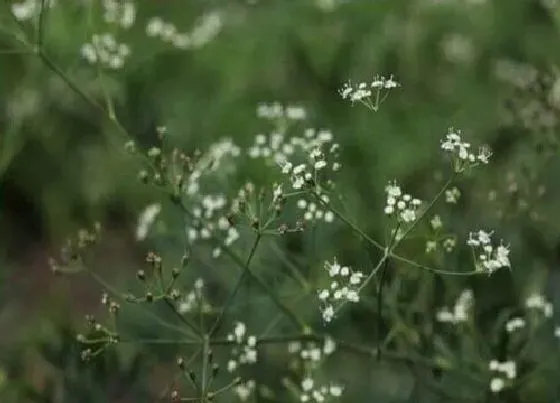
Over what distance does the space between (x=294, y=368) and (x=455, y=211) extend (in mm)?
188

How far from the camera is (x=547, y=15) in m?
1.34

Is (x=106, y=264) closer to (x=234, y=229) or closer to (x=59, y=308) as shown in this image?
(x=59, y=308)

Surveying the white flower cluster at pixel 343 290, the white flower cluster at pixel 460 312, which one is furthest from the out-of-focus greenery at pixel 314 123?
the white flower cluster at pixel 343 290

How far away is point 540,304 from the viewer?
0.80 meters

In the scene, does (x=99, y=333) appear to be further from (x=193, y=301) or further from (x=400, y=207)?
(x=400, y=207)

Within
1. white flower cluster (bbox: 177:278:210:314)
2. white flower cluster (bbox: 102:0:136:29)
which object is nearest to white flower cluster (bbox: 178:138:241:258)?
white flower cluster (bbox: 177:278:210:314)

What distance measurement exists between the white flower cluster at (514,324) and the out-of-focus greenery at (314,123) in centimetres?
3

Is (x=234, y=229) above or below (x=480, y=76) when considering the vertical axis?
below

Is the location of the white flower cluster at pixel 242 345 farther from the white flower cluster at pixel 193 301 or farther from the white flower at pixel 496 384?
the white flower at pixel 496 384

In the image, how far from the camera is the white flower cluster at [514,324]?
763mm

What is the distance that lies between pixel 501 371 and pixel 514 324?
0.05m

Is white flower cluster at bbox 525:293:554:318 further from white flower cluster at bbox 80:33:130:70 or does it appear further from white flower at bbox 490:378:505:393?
white flower cluster at bbox 80:33:130:70

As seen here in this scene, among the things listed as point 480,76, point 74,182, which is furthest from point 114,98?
point 480,76

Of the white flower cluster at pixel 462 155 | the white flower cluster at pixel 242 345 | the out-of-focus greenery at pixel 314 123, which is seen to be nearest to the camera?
the white flower cluster at pixel 462 155
